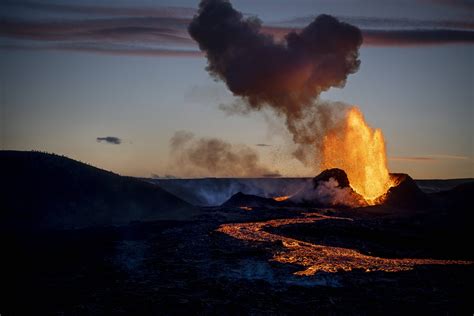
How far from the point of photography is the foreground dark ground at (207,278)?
696 inches

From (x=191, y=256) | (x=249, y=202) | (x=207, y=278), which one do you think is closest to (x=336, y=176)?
(x=249, y=202)

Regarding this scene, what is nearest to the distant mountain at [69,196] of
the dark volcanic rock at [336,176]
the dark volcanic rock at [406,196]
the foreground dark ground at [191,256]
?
the foreground dark ground at [191,256]

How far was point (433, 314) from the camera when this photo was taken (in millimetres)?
16375

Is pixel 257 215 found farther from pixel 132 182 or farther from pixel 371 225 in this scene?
pixel 132 182

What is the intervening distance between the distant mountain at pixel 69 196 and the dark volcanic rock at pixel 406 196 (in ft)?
95.5

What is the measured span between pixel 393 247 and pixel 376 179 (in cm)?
4123

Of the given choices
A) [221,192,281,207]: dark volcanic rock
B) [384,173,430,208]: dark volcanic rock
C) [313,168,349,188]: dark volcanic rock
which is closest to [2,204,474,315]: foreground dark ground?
[384,173,430,208]: dark volcanic rock

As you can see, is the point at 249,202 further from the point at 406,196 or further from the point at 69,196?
the point at 69,196

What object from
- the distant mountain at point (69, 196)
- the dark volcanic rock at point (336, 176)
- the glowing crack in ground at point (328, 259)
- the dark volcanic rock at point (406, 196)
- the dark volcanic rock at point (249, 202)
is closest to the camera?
the glowing crack in ground at point (328, 259)

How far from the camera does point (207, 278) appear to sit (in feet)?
73.7

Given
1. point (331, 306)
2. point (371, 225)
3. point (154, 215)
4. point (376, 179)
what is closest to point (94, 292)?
point (331, 306)

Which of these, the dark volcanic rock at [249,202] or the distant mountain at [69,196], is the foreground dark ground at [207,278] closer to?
the distant mountain at [69,196]

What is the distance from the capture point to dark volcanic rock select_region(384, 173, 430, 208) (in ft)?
215

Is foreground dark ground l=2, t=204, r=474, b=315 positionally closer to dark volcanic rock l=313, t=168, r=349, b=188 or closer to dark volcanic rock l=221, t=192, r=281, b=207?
dark volcanic rock l=221, t=192, r=281, b=207
